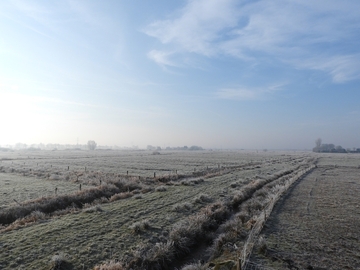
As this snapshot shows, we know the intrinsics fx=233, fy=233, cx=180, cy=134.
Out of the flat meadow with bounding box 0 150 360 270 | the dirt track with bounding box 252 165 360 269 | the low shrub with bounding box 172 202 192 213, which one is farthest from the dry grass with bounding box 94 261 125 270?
the low shrub with bounding box 172 202 192 213

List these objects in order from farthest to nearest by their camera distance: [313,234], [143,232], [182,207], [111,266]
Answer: [182,207]
[143,232]
[313,234]
[111,266]

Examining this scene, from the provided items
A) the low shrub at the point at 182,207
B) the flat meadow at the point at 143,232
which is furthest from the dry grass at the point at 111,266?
the low shrub at the point at 182,207

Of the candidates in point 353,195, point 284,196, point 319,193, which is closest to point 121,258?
point 284,196

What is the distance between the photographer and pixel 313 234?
1259 cm

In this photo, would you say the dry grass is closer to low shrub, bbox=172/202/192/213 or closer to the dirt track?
the dirt track

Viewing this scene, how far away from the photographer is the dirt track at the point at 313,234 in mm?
9609

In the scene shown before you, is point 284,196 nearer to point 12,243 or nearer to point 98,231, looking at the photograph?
point 98,231

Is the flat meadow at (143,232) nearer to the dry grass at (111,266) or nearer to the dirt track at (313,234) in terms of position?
the dry grass at (111,266)

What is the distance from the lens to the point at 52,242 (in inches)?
448

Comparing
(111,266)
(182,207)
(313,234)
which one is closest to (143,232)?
(111,266)

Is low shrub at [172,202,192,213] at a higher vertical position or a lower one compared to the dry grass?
higher

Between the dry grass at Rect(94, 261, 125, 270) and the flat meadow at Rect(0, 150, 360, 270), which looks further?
the flat meadow at Rect(0, 150, 360, 270)

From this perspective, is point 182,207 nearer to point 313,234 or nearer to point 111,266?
point 313,234

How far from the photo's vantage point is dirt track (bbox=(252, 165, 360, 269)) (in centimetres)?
961
